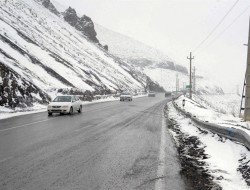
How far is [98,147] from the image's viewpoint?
31.8 feet

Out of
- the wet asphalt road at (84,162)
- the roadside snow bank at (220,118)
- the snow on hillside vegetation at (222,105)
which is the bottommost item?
the snow on hillside vegetation at (222,105)

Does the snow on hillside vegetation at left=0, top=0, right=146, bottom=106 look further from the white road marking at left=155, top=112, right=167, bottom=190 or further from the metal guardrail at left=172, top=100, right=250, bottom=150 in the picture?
the white road marking at left=155, top=112, right=167, bottom=190

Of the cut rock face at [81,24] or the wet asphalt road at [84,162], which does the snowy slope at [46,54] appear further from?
the wet asphalt road at [84,162]

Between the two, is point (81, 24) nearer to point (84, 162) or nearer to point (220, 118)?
point (220, 118)

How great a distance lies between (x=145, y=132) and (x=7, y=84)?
18.8 metres

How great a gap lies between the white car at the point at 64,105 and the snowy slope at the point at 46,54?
13.5 meters

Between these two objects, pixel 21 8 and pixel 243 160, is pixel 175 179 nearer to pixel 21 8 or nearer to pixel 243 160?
pixel 243 160

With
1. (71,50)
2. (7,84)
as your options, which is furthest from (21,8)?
(7,84)

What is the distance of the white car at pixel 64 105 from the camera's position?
74.3ft

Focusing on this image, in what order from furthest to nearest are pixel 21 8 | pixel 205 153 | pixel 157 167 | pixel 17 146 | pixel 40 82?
1. pixel 21 8
2. pixel 40 82
3. pixel 17 146
4. pixel 205 153
5. pixel 157 167

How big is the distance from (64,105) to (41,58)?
3388 centimetres

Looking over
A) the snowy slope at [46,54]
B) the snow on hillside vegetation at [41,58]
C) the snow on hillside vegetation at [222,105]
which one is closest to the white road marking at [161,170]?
the snow on hillside vegetation at [222,105]

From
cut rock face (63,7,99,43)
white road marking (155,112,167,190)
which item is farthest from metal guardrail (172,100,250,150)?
cut rock face (63,7,99,43)

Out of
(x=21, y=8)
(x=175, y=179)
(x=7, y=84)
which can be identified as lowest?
(x=175, y=179)
